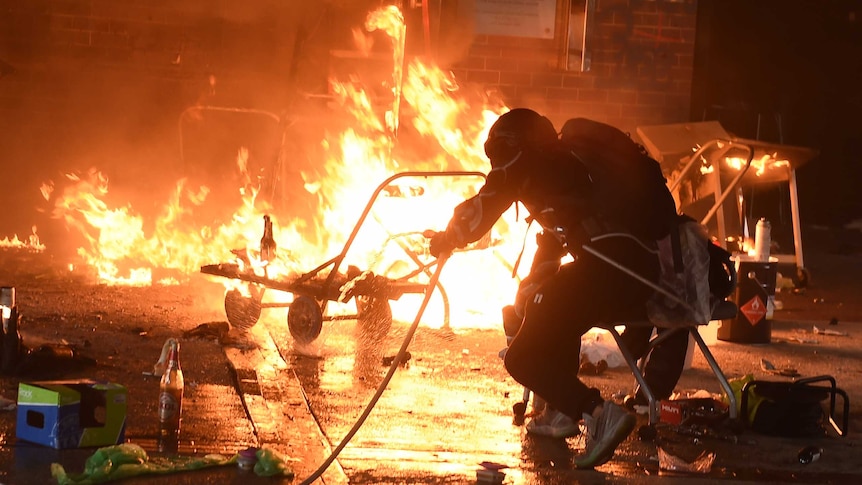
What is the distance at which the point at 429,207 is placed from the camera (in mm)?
10719

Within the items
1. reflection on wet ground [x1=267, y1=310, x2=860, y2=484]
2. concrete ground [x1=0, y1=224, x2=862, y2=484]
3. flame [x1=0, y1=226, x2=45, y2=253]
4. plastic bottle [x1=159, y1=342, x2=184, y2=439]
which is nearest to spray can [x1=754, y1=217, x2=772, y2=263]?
concrete ground [x1=0, y1=224, x2=862, y2=484]

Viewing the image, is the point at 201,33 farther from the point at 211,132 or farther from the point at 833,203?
the point at 833,203

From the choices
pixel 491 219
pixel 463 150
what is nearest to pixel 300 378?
pixel 491 219

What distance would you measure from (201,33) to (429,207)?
3.39 metres

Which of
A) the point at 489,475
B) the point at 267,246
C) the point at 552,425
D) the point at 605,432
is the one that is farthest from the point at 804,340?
the point at 489,475

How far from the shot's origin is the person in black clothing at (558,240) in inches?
224

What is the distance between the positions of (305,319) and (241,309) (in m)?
0.86

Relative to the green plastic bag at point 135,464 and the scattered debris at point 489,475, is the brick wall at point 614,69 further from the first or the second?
the green plastic bag at point 135,464

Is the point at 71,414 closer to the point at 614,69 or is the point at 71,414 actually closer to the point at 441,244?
the point at 441,244

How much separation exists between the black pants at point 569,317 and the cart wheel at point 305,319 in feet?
7.53

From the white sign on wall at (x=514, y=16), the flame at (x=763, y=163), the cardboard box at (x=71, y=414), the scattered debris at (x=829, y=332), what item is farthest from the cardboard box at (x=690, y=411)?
the white sign on wall at (x=514, y=16)

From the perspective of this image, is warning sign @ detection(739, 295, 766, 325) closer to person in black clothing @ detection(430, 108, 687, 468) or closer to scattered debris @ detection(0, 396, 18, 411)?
person in black clothing @ detection(430, 108, 687, 468)

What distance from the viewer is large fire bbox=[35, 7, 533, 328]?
10.5m

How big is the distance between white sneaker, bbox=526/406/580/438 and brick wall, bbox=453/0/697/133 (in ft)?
21.0
